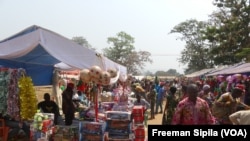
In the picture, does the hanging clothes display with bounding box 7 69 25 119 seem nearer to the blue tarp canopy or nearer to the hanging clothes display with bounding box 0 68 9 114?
the hanging clothes display with bounding box 0 68 9 114

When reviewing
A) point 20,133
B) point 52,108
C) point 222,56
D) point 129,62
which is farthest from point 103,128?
point 129,62

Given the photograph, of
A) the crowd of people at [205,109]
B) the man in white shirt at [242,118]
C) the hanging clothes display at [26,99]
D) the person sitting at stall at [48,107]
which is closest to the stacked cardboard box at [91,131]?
the crowd of people at [205,109]

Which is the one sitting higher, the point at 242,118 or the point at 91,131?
the point at 242,118

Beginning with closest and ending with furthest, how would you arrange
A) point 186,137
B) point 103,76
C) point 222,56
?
1. point 186,137
2. point 103,76
3. point 222,56

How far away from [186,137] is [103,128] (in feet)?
12.4

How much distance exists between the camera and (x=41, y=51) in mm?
→ 10883

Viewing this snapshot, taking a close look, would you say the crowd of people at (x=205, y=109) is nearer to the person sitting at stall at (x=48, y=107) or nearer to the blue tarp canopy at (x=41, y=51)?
the person sitting at stall at (x=48, y=107)

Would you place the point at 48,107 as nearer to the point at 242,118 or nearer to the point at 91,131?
the point at 91,131

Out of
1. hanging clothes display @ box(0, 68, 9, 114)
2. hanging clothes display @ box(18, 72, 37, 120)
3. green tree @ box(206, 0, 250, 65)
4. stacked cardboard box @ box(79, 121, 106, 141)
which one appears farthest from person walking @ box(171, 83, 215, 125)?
green tree @ box(206, 0, 250, 65)

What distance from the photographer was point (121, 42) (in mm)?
76312

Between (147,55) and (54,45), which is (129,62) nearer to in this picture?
(147,55)

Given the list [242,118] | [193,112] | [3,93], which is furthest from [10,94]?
[242,118]

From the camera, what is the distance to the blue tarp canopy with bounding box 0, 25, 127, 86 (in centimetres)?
989

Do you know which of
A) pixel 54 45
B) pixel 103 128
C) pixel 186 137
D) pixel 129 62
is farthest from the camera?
pixel 129 62
